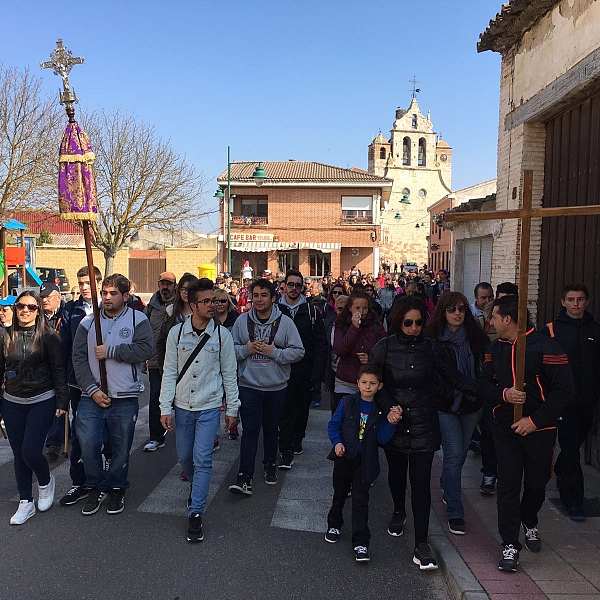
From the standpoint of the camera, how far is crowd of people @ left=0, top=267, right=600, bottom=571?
3986 millimetres

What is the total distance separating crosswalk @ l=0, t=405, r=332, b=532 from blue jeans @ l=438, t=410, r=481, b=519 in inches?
40.0

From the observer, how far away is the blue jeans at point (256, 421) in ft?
17.0

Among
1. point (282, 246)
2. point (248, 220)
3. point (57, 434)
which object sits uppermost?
point (248, 220)

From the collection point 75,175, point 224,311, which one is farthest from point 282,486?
point 75,175

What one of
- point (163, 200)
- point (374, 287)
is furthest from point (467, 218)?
point (163, 200)

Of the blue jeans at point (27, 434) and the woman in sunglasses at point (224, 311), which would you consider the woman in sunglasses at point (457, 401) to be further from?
the blue jeans at point (27, 434)

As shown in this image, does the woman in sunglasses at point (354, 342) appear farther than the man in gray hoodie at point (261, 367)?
Yes

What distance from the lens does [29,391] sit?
456cm

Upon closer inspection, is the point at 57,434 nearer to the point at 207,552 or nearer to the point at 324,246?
the point at 207,552

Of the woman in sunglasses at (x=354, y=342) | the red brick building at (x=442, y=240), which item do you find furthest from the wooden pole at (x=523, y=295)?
the red brick building at (x=442, y=240)

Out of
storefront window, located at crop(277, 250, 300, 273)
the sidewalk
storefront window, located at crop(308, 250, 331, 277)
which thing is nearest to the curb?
the sidewalk

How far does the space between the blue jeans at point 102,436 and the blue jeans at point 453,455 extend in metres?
2.49

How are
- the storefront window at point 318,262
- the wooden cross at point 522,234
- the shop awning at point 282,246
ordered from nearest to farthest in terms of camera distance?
the wooden cross at point 522,234, the shop awning at point 282,246, the storefront window at point 318,262

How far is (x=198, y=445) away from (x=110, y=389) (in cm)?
87
